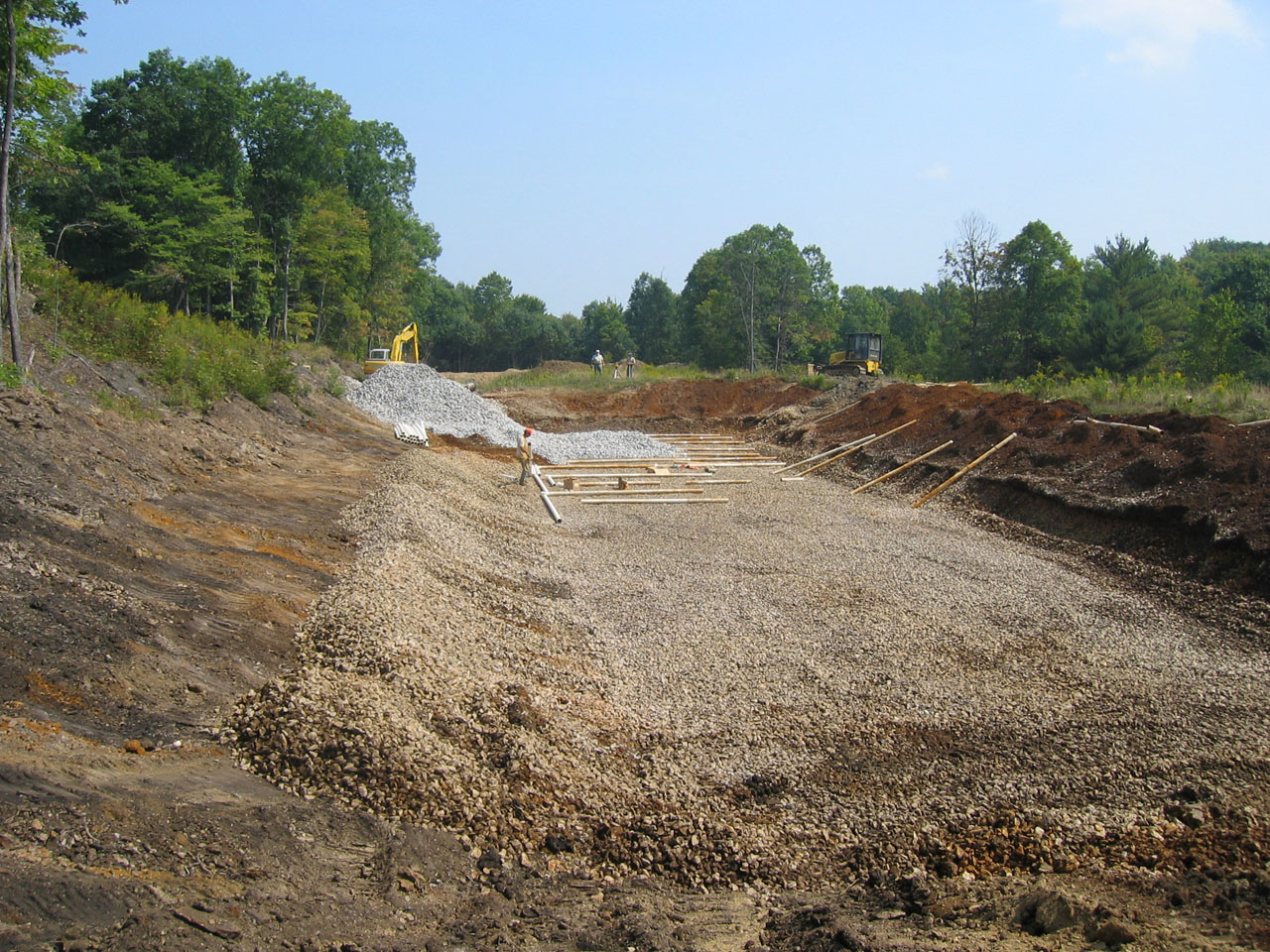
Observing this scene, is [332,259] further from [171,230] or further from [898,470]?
[898,470]

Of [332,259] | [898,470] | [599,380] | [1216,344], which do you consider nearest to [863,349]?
[599,380]

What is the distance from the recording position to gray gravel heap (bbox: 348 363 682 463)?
24.1 metres

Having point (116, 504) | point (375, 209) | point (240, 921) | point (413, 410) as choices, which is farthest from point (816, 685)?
point (375, 209)

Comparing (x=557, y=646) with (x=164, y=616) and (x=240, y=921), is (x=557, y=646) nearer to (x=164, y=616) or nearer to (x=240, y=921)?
(x=164, y=616)

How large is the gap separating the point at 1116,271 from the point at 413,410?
44.4 meters

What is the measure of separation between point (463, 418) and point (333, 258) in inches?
725

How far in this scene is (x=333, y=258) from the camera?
4028 cm

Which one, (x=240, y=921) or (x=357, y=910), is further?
(x=357, y=910)

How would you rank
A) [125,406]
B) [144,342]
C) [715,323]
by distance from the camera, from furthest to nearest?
[715,323] → [144,342] → [125,406]

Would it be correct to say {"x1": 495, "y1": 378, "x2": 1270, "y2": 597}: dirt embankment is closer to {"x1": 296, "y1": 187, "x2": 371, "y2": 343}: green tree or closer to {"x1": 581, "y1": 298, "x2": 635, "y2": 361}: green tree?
{"x1": 296, "y1": 187, "x2": 371, "y2": 343}: green tree

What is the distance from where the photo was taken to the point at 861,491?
18.4 metres

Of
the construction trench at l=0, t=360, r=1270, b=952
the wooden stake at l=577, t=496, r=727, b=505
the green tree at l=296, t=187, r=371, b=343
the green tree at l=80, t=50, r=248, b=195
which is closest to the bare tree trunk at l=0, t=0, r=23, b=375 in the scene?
the construction trench at l=0, t=360, r=1270, b=952

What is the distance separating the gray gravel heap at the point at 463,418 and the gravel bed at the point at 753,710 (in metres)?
12.2

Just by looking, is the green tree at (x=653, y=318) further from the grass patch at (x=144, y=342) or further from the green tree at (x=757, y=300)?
the grass patch at (x=144, y=342)
